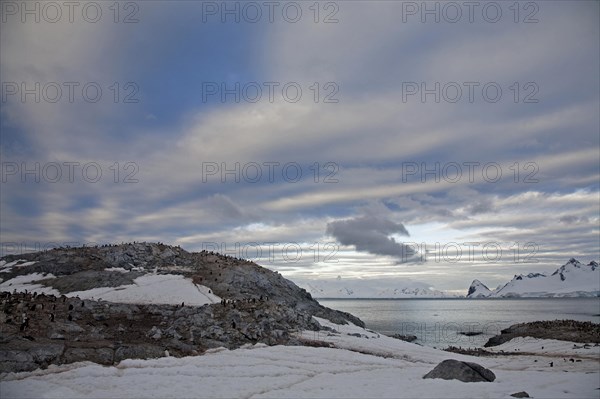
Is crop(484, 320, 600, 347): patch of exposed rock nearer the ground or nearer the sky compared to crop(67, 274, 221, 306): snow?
nearer the ground

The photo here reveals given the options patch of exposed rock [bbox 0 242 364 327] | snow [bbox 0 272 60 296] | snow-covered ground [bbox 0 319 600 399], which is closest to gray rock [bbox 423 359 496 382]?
snow-covered ground [bbox 0 319 600 399]

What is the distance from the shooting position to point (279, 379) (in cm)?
2733

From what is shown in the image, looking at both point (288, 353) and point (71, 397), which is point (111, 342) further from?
point (288, 353)

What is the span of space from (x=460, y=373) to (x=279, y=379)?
38.3 ft

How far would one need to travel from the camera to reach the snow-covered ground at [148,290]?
47469 mm

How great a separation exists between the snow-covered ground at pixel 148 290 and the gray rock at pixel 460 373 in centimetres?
A: 2841

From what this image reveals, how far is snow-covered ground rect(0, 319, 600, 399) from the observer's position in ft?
78.5

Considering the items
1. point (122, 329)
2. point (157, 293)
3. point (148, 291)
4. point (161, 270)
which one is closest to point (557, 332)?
point (157, 293)

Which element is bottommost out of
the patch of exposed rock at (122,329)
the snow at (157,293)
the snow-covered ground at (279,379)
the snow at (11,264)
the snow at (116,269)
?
the snow-covered ground at (279,379)

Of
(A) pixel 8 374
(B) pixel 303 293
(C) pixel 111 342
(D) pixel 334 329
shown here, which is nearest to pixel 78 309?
(C) pixel 111 342

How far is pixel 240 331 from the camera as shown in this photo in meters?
38.8

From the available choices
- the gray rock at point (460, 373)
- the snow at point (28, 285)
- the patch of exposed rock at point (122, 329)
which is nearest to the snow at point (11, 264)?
the snow at point (28, 285)

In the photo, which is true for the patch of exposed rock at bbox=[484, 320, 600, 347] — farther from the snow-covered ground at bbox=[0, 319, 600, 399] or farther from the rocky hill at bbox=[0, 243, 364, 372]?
the rocky hill at bbox=[0, 243, 364, 372]

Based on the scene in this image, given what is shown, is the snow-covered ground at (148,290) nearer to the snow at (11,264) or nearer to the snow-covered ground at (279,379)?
A: the snow at (11,264)
